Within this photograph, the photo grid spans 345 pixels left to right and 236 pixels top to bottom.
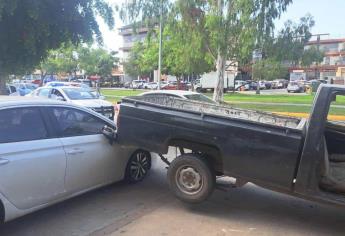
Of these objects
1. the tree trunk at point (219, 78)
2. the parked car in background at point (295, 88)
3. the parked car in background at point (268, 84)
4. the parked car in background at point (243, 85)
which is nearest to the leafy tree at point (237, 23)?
the tree trunk at point (219, 78)

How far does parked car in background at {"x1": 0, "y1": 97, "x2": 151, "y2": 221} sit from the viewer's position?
181 inches

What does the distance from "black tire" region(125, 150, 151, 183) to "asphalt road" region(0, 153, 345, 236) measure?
0.70 feet

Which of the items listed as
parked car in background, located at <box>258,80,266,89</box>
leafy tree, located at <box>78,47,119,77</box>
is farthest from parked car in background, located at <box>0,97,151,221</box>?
leafy tree, located at <box>78,47,119,77</box>

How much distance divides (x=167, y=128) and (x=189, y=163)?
20.8 inches

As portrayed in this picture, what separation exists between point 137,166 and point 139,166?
0.05 m

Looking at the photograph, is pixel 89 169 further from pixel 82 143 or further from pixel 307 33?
pixel 307 33

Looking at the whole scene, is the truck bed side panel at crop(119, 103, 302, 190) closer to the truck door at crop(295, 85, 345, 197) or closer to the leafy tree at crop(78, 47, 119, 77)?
the truck door at crop(295, 85, 345, 197)

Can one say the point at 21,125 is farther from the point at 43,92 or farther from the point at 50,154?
the point at 43,92

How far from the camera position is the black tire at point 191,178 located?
538 cm

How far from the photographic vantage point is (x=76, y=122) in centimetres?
577

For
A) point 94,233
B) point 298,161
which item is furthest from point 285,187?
point 94,233

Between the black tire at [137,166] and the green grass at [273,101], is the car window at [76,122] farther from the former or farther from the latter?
the green grass at [273,101]

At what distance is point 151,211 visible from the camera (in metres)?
5.59

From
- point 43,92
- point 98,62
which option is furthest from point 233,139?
point 98,62
